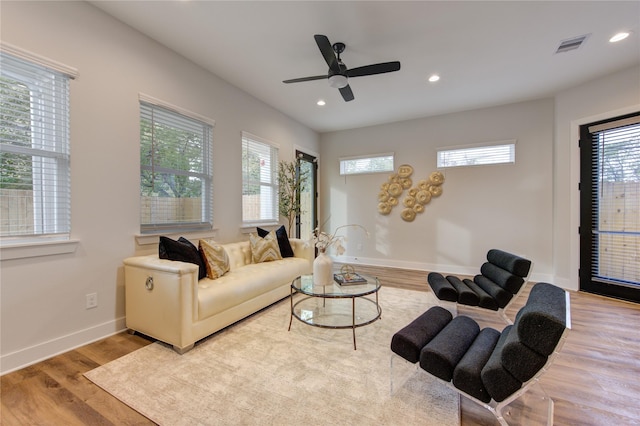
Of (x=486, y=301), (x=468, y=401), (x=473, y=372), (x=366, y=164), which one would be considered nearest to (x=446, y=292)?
(x=486, y=301)

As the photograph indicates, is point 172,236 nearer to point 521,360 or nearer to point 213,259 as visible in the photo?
point 213,259

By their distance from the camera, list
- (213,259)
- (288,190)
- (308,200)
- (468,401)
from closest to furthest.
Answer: (468,401), (213,259), (288,190), (308,200)

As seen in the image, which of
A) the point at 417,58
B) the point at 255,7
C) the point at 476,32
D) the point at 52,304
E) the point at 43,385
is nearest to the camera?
the point at 43,385

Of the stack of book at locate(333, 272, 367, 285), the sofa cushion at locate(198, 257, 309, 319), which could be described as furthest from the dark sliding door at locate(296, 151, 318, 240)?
the stack of book at locate(333, 272, 367, 285)

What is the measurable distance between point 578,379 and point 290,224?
165 inches

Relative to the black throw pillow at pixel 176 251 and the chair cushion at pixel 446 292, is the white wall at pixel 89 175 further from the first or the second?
the chair cushion at pixel 446 292

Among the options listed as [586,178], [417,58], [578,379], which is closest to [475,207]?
[586,178]

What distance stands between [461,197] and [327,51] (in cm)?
380

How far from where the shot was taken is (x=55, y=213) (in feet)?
7.31

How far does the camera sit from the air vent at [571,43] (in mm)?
2855

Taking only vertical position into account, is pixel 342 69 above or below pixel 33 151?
above

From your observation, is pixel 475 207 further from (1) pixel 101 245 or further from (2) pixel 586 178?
(1) pixel 101 245

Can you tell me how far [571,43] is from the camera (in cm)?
294

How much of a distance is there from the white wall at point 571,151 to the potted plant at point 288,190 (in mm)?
4225
